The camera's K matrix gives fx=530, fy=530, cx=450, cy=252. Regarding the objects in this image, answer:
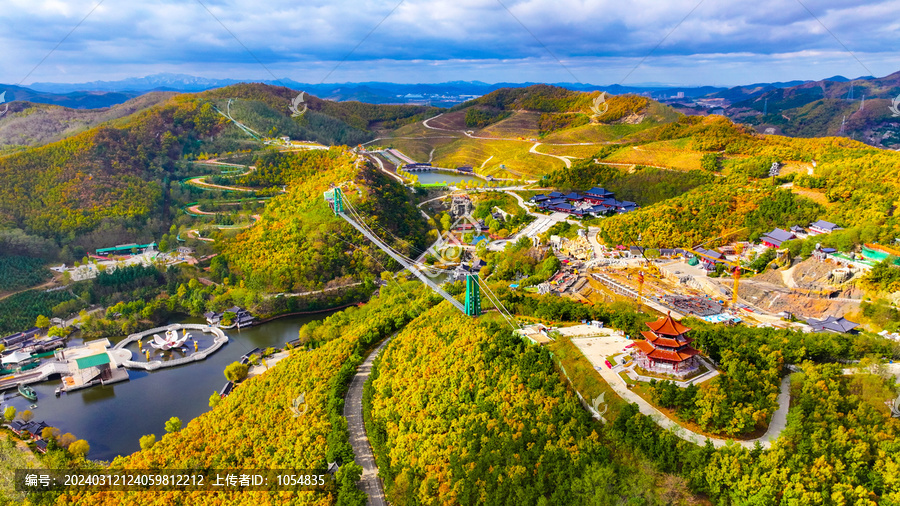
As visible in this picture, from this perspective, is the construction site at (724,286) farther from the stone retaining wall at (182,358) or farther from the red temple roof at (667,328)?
the stone retaining wall at (182,358)

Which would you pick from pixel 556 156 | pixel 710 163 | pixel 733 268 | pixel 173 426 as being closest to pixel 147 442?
pixel 173 426

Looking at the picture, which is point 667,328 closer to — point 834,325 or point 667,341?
point 667,341

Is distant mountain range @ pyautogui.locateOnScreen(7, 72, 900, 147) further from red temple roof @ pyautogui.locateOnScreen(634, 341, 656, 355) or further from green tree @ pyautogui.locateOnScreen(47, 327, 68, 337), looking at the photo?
red temple roof @ pyautogui.locateOnScreen(634, 341, 656, 355)

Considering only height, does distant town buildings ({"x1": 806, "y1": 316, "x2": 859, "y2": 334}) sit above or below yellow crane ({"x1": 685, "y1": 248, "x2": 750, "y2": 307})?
below

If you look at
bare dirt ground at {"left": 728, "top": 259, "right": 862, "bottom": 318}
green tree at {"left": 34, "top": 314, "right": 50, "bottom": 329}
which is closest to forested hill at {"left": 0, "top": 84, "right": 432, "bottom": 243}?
green tree at {"left": 34, "top": 314, "right": 50, "bottom": 329}

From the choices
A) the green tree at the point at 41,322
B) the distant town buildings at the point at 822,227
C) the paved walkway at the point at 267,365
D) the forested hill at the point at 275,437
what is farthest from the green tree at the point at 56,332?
the distant town buildings at the point at 822,227

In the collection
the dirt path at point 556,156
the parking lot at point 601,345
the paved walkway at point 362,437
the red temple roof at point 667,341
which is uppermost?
the dirt path at point 556,156
